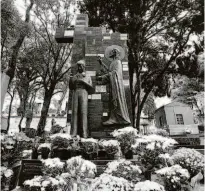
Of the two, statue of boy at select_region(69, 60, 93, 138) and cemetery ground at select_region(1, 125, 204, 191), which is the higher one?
statue of boy at select_region(69, 60, 93, 138)

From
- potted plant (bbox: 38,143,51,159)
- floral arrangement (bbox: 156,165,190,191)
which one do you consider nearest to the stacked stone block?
potted plant (bbox: 38,143,51,159)

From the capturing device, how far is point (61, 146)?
6023 millimetres

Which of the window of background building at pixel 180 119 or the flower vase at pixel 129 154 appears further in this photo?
the window of background building at pixel 180 119

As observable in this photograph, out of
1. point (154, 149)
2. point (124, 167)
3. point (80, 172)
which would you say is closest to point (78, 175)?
point (80, 172)

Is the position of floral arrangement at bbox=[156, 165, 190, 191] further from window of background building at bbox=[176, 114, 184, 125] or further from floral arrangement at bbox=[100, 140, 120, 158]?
window of background building at bbox=[176, 114, 184, 125]

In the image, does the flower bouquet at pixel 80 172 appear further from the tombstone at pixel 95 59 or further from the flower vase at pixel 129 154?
the tombstone at pixel 95 59

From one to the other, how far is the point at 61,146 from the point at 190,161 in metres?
3.17

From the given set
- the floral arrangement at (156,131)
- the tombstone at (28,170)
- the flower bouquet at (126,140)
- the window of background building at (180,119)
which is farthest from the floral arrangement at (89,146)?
the window of background building at (180,119)

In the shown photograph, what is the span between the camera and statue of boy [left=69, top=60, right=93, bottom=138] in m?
7.48

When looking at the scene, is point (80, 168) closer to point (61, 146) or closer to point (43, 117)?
point (61, 146)

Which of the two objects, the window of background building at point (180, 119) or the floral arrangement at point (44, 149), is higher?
the window of background building at point (180, 119)

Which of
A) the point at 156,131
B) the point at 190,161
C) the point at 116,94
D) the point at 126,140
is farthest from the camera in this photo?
the point at 156,131

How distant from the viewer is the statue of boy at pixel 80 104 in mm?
7480

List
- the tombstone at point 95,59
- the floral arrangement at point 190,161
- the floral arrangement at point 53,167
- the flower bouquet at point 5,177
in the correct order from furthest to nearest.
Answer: the tombstone at point 95,59 < the floral arrangement at point 190,161 < the flower bouquet at point 5,177 < the floral arrangement at point 53,167
